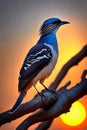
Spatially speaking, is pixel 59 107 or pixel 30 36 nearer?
pixel 59 107

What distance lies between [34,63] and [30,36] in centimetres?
13

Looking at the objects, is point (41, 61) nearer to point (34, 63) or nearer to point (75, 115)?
point (34, 63)

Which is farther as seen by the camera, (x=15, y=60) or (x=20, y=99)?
(x=15, y=60)

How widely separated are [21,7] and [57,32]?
0.42ft

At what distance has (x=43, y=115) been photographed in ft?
2.54

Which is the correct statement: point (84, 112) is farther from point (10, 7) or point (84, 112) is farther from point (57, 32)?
point (10, 7)

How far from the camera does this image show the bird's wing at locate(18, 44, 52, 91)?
0.79 meters

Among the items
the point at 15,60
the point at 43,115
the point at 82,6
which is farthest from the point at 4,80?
the point at 82,6

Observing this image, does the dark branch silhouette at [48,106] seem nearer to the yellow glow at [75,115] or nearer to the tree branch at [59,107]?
the tree branch at [59,107]

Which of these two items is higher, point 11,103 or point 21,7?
point 21,7

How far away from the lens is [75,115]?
891mm

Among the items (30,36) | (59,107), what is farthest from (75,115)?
(30,36)

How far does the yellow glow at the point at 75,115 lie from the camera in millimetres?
889

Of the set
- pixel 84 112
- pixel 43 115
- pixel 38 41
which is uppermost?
pixel 38 41
